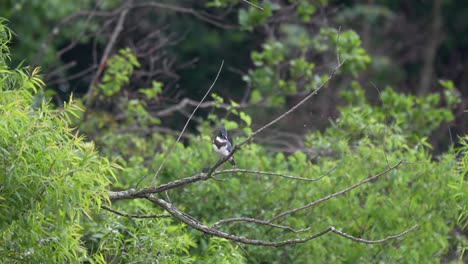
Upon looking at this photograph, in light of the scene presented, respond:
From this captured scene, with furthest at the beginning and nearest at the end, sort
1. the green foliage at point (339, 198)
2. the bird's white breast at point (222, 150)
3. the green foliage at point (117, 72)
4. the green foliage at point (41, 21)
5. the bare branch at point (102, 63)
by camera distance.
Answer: the green foliage at point (41, 21), the bare branch at point (102, 63), the green foliage at point (117, 72), the green foliage at point (339, 198), the bird's white breast at point (222, 150)

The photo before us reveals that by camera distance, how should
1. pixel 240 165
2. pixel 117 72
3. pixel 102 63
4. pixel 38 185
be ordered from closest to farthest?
1. pixel 38 185
2. pixel 240 165
3. pixel 117 72
4. pixel 102 63

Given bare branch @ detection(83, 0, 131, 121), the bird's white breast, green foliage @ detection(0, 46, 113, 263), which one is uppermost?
green foliage @ detection(0, 46, 113, 263)

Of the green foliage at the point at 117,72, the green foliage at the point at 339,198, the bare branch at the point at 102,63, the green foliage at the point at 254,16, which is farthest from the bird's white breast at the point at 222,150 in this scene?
the bare branch at the point at 102,63

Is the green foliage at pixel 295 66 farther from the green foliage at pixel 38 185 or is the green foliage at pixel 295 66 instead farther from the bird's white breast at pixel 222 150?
the green foliage at pixel 38 185

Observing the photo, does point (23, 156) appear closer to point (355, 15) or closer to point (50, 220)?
point (50, 220)

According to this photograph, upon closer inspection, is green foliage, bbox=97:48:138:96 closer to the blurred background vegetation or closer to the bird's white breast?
the blurred background vegetation

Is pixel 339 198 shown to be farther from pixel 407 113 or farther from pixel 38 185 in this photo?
pixel 38 185

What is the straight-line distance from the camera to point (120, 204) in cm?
720

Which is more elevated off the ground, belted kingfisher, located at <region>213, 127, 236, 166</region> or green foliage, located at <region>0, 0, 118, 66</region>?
belted kingfisher, located at <region>213, 127, 236, 166</region>

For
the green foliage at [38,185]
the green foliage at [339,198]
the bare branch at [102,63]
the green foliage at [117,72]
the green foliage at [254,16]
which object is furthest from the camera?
the bare branch at [102,63]

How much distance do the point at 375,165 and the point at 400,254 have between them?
2.44 ft

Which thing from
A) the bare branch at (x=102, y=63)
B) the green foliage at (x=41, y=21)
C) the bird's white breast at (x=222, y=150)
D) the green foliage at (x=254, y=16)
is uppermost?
the green foliage at (x=254, y=16)

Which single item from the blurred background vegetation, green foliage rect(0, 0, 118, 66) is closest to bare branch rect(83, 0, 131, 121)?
the blurred background vegetation

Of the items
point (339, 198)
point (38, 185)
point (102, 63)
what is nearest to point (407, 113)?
point (339, 198)
